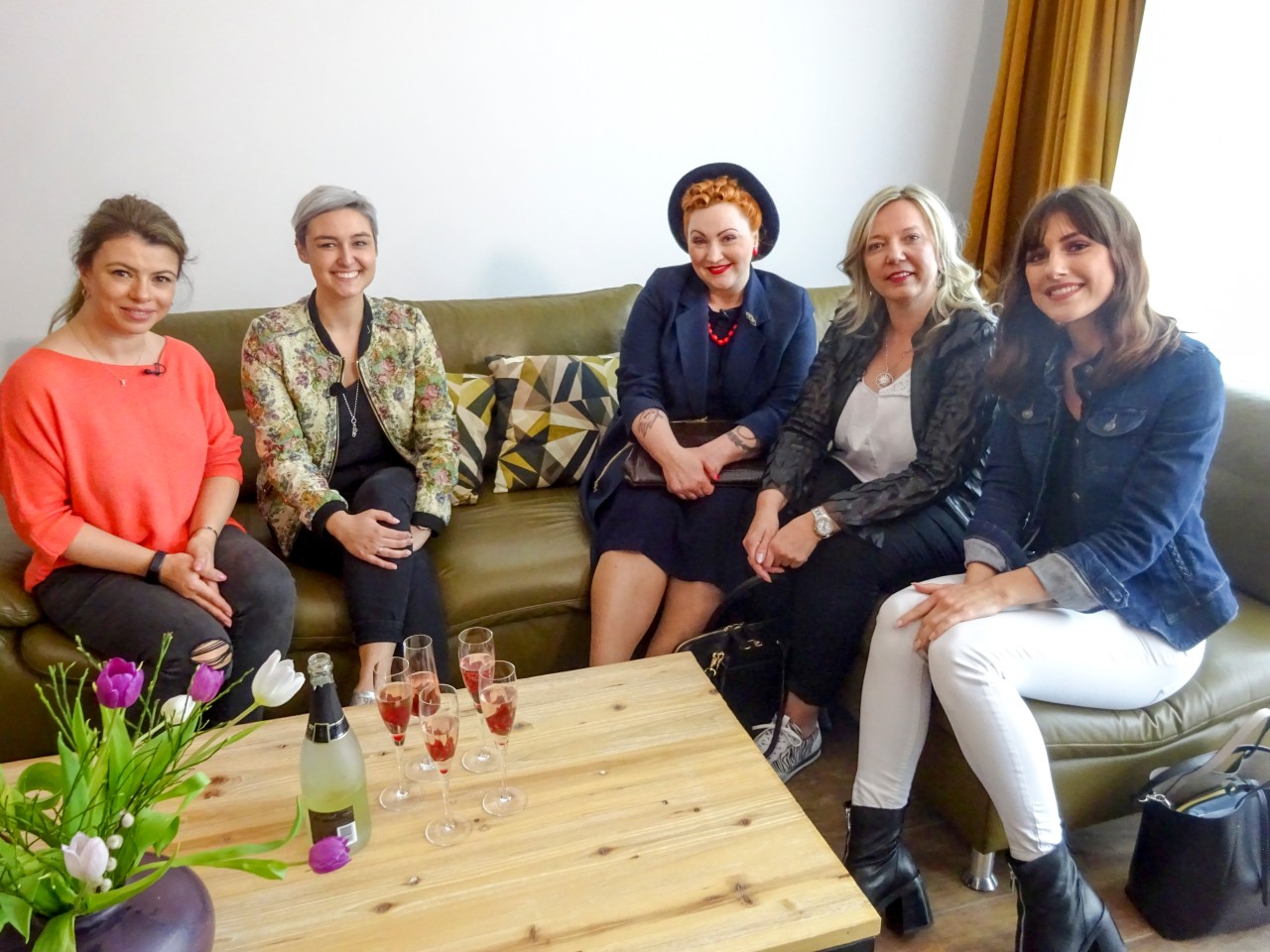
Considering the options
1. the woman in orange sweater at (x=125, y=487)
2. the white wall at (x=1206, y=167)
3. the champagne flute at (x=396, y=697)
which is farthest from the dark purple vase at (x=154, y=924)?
the white wall at (x=1206, y=167)

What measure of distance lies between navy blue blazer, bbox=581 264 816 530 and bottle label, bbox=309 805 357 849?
3.91 feet

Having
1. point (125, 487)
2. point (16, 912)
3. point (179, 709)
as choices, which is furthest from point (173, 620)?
point (16, 912)

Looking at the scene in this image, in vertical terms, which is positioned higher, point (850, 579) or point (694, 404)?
point (694, 404)

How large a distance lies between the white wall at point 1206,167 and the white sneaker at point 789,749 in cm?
134

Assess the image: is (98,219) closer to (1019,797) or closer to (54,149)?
(54,149)

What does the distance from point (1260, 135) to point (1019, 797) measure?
1.82m

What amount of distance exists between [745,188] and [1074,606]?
126cm

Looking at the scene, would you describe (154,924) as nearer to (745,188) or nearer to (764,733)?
(764,733)

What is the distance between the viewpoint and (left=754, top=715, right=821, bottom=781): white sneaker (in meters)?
1.99

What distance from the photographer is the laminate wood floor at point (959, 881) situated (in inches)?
62.8

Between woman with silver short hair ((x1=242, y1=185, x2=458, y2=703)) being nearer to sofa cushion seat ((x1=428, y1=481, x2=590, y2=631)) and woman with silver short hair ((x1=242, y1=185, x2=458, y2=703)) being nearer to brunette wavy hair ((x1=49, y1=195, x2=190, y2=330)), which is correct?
sofa cushion seat ((x1=428, y1=481, x2=590, y2=631))

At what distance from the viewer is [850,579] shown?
74.3 inches

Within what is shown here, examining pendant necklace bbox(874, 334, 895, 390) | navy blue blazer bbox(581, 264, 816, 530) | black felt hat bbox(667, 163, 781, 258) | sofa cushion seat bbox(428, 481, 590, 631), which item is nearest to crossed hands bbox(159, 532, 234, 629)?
sofa cushion seat bbox(428, 481, 590, 631)

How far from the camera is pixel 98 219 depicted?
1.79 metres
